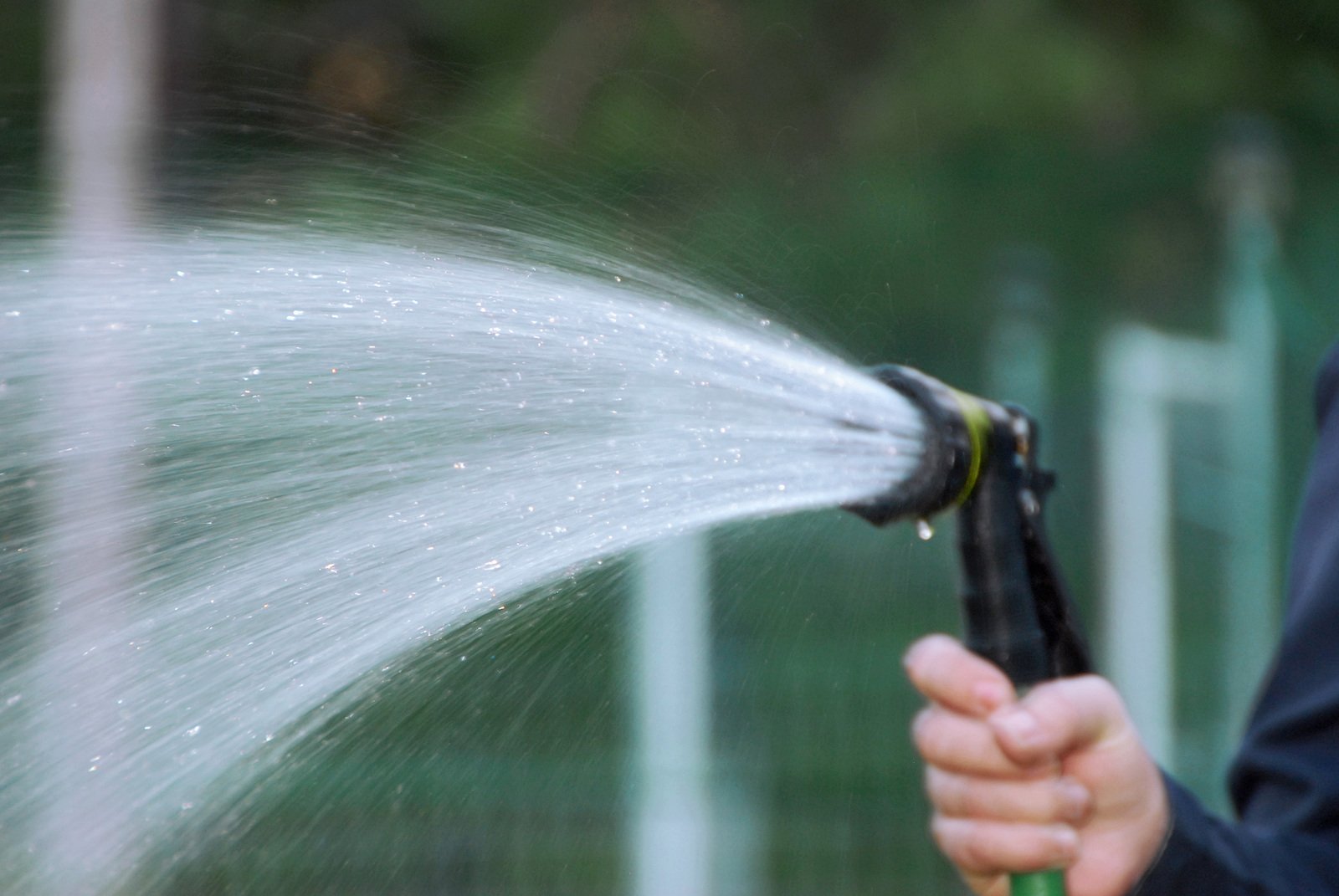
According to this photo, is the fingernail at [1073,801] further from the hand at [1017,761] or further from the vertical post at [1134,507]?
the vertical post at [1134,507]

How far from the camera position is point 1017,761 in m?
1.32

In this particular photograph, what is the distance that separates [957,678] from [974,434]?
24 centimetres

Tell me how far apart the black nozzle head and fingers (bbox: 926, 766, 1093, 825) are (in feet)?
0.90

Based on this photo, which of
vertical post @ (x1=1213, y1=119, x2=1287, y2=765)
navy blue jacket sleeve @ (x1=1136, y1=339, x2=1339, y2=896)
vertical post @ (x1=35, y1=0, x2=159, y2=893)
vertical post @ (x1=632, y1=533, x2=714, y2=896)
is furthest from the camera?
vertical post @ (x1=1213, y1=119, x2=1287, y2=765)

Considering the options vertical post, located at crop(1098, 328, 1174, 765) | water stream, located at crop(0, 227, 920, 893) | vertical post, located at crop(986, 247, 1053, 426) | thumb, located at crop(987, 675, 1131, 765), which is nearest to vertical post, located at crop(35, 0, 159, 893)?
water stream, located at crop(0, 227, 920, 893)

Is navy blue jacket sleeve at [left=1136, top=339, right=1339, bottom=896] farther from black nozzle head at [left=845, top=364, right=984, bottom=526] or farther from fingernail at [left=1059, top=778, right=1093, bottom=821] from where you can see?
black nozzle head at [left=845, top=364, right=984, bottom=526]

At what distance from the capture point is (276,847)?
4.45 m

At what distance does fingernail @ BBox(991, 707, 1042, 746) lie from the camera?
4.27ft

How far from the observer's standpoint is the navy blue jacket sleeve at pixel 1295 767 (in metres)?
1.50

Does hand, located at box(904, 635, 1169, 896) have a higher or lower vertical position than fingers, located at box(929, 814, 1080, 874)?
higher

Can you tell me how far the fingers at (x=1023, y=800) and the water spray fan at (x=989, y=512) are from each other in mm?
60

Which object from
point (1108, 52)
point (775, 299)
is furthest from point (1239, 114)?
point (775, 299)

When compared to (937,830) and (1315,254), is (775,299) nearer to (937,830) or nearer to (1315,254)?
(937,830)

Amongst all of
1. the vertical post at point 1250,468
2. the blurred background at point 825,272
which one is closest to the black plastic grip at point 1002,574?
the blurred background at point 825,272
